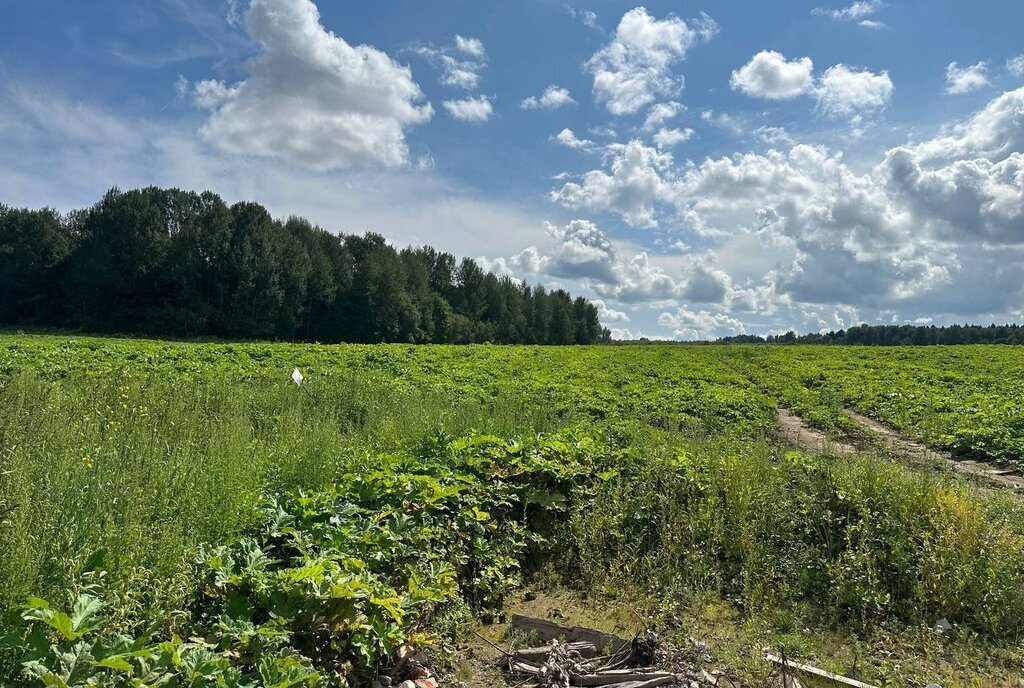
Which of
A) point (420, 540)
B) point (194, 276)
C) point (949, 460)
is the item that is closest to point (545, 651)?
point (420, 540)

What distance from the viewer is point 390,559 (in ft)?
11.9

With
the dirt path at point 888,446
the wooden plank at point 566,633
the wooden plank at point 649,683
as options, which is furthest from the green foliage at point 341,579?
the dirt path at point 888,446

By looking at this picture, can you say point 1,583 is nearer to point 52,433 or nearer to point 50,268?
point 52,433

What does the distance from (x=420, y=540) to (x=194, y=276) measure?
55239mm

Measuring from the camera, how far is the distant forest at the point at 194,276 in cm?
5112

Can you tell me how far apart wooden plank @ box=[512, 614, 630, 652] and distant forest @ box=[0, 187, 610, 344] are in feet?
169

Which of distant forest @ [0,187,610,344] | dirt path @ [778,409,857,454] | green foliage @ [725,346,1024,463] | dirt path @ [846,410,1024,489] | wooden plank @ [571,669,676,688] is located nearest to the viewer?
wooden plank @ [571,669,676,688]

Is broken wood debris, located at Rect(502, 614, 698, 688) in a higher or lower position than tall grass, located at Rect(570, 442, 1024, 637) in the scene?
lower

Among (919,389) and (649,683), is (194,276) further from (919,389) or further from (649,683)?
(649,683)

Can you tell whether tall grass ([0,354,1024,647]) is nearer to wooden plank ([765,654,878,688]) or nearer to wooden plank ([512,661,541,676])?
wooden plank ([765,654,878,688])

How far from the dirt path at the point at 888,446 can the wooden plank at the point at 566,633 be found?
4.40 metres

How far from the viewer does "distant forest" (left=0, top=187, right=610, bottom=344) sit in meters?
51.1

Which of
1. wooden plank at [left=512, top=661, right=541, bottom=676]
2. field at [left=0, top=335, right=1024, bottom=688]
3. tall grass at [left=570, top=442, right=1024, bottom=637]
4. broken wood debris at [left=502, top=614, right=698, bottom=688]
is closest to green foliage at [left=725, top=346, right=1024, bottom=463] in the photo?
field at [left=0, top=335, right=1024, bottom=688]

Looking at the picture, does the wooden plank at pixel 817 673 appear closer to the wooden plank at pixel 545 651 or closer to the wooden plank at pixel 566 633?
the wooden plank at pixel 566 633
